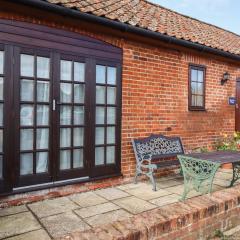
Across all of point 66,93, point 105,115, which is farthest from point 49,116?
point 105,115

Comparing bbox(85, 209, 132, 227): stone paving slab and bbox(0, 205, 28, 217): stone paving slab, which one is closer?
bbox(85, 209, 132, 227): stone paving slab

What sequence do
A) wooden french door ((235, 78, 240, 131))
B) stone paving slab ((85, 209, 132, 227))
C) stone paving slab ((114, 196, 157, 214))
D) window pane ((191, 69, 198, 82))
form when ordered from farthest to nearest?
wooden french door ((235, 78, 240, 131))
window pane ((191, 69, 198, 82))
stone paving slab ((114, 196, 157, 214))
stone paving slab ((85, 209, 132, 227))

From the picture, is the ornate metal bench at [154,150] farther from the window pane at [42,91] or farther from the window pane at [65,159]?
the window pane at [42,91]

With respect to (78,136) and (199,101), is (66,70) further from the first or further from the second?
(199,101)

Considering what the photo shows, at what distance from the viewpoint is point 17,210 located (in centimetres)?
390

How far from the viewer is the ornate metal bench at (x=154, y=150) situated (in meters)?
5.19

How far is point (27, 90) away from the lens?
4230 mm

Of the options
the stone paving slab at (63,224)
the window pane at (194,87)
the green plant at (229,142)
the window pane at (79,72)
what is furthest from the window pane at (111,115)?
the green plant at (229,142)

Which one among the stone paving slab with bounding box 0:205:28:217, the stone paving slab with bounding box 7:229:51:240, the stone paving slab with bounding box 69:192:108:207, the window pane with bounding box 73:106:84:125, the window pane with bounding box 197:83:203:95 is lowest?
the stone paving slab with bounding box 7:229:51:240

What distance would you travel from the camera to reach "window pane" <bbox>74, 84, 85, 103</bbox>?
4.74m

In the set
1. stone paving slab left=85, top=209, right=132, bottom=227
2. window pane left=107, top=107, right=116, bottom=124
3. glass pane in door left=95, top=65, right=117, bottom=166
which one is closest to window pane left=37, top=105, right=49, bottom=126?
glass pane in door left=95, top=65, right=117, bottom=166

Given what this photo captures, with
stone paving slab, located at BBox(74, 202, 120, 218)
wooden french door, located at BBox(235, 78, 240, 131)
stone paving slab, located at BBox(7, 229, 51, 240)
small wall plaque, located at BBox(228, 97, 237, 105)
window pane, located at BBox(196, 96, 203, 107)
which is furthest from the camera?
wooden french door, located at BBox(235, 78, 240, 131)

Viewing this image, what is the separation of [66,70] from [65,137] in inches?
44.5

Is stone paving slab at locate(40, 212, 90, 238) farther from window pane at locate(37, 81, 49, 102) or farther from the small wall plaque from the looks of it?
the small wall plaque
